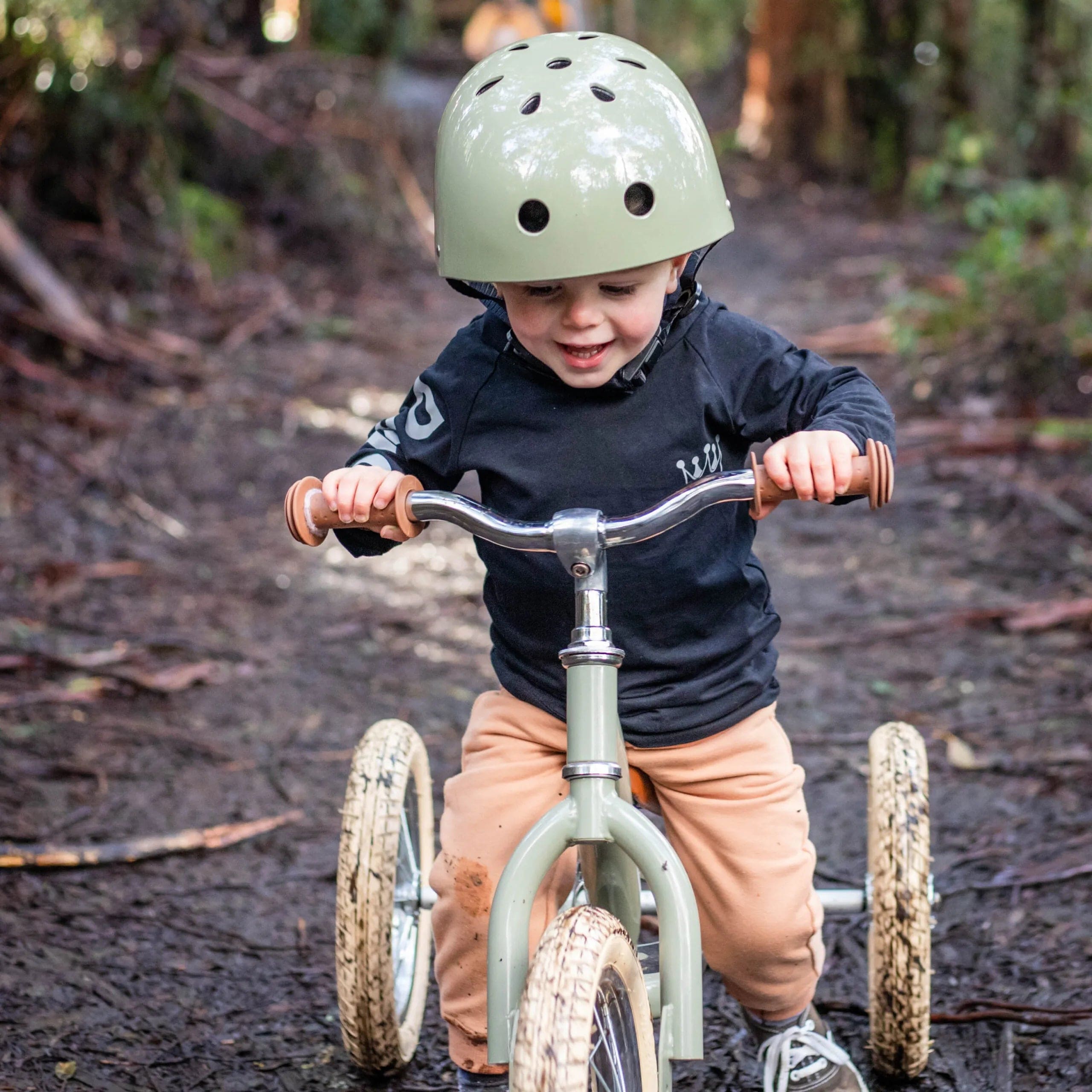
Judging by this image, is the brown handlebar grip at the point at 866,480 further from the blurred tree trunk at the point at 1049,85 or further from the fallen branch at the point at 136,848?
the blurred tree trunk at the point at 1049,85

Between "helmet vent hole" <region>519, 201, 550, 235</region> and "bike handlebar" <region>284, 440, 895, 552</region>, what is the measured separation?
0.43 metres

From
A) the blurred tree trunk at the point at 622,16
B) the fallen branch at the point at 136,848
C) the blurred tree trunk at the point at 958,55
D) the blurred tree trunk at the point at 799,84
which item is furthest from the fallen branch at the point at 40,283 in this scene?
the blurred tree trunk at the point at 622,16

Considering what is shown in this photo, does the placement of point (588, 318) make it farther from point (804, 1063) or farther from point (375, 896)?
point (804, 1063)

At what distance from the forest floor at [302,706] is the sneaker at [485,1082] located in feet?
1.15

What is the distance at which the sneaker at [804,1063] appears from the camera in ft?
8.16

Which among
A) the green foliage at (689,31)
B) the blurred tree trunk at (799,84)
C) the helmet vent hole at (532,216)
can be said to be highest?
the green foliage at (689,31)

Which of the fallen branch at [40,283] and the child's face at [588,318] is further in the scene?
the fallen branch at [40,283]

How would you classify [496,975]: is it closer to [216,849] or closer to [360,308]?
[216,849]

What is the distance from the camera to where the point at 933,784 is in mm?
3895

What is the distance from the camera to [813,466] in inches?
77.4

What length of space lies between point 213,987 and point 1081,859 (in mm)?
2179

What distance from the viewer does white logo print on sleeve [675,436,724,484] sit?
230cm

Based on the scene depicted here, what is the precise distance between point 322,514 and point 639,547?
564 millimetres

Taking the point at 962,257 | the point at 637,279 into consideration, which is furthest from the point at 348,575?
the point at 962,257
